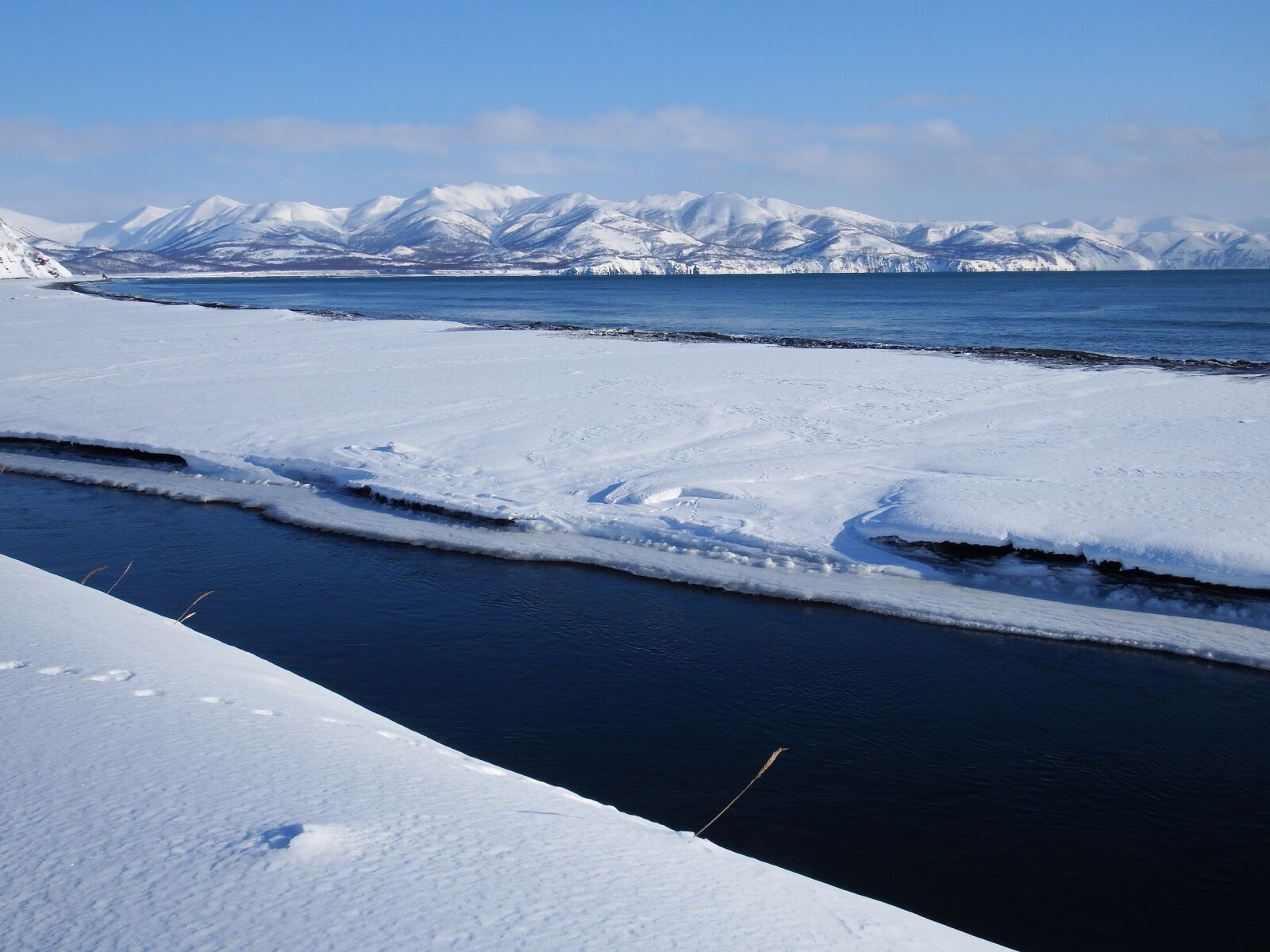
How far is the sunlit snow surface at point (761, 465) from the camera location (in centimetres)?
942

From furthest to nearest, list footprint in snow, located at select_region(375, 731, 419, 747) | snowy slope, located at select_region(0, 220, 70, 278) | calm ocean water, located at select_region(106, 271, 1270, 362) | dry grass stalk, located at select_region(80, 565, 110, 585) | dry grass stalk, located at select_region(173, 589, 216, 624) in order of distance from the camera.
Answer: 1. snowy slope, located at select_region(0, 220, 70, 278)
2. calm ocean water, located at select_region(106, 271, 1270, 362)
3. dry grass stalk, located at select_region(80, 565, 110, 585)
4. dry grass stalk, located at select_region(173, 589, 216, 624)
5. footprint in snow, located at select_region(375, 731, 419, 747)

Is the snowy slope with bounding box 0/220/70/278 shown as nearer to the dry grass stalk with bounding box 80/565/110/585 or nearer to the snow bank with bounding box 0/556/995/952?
the dry grass stalk with bounding box 80/565/110/585

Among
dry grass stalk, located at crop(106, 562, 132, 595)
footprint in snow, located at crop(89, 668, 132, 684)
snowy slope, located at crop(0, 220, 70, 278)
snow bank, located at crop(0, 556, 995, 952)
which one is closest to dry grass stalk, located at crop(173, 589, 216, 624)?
dry grass stalk, located at crop(106, 562, 132, 595)

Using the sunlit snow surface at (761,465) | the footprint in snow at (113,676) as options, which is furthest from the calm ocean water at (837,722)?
the footprint in snow at (113,676)

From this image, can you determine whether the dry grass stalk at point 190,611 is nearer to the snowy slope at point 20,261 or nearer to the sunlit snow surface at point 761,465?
the sunlit snow surface at point 761,465

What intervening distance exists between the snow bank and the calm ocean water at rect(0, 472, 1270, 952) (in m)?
1.59

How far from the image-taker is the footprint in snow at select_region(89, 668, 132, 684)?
507cm

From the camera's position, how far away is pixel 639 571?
403 inches

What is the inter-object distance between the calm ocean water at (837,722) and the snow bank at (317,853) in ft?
5.22

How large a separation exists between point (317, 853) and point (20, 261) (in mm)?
134687

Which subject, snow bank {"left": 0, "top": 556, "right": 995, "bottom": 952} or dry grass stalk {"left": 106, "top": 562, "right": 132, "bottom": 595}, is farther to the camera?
dry grass stalk {"left": 106, "top": 562, "right": 132, "bottom": 595}

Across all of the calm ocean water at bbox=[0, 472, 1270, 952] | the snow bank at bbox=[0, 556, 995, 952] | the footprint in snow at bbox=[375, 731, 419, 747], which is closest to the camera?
the snow bank at bbox=[0, 556, 995, 952]

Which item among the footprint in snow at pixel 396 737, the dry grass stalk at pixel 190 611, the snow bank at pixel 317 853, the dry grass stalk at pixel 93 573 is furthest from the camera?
the dry grass stalk at pixel 93 573

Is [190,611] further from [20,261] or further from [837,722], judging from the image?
[20,261]
